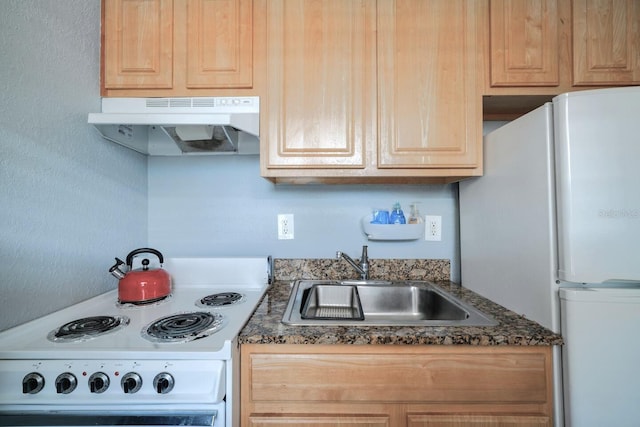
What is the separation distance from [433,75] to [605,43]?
2.28 ft

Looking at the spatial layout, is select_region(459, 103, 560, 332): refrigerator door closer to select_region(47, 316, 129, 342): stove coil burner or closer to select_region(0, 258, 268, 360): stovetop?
select_region(0, 258, 268, 360): stovetop

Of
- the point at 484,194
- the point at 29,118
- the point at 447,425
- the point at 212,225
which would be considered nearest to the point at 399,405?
the point at 447,425

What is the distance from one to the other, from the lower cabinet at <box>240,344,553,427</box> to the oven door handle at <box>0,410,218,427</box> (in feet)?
0.48

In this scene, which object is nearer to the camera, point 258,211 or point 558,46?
point 558,46

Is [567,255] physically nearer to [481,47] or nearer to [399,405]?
[399,405]

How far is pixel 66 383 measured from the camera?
0.71 metres

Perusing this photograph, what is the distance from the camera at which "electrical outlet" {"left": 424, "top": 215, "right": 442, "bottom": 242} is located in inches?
57.6

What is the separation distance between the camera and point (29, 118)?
2.86 ft

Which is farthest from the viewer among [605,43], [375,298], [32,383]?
[375,298]

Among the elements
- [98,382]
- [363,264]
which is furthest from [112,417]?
[363,264]

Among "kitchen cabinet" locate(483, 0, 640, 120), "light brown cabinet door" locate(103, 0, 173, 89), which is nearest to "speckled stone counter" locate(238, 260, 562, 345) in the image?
"kitchen cabinet" locate(483, 0, 640, 120)

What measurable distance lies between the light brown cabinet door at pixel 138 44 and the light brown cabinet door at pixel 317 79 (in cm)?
45

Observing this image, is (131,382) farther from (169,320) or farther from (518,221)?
(518,221)

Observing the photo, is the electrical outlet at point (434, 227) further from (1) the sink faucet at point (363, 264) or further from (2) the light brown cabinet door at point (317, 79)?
(2) the light brown cabinet door at point (317, 79)
